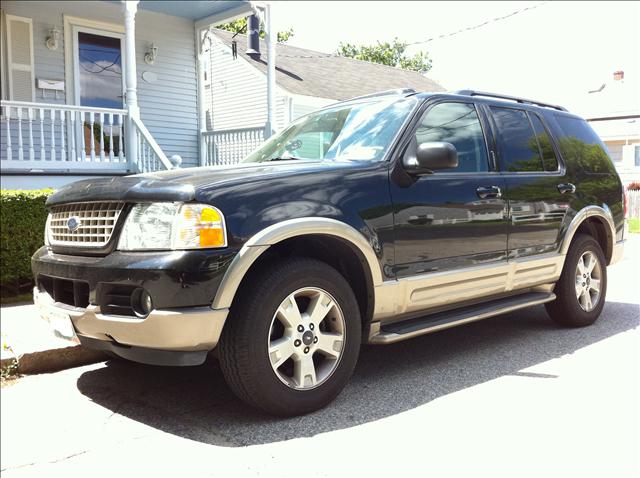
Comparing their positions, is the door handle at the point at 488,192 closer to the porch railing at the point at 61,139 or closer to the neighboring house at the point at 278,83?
the porch railing at the point at 61,139

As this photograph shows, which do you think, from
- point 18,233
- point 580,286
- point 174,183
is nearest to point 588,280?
point 580,286

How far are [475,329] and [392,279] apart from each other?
2260 millimetres

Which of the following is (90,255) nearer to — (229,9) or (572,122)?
(572,122)

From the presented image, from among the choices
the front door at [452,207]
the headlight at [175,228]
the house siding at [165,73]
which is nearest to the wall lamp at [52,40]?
the house siding at [165,73]

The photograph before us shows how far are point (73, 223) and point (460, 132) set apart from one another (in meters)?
2.81

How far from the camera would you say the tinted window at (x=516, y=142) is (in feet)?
16.7

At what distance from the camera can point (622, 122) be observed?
803 inches

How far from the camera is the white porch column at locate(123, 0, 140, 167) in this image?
10859mm

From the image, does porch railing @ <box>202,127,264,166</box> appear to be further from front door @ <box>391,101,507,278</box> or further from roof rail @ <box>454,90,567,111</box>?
front door @ <box>391,101,507,278</box>

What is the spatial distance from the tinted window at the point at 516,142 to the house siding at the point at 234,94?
14075 millimetres

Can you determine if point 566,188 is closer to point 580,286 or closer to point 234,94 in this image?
point 580,286

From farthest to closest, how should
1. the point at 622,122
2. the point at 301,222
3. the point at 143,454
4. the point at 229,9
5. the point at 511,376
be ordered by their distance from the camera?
1. the point at 622,122
2. the point at 229,9
3. the point at 511,376
4. the point at 301,222
5. the point at 143,454

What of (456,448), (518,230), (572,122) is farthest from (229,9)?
(456,448)

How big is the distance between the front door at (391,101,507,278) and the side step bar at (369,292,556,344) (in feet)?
1.15
